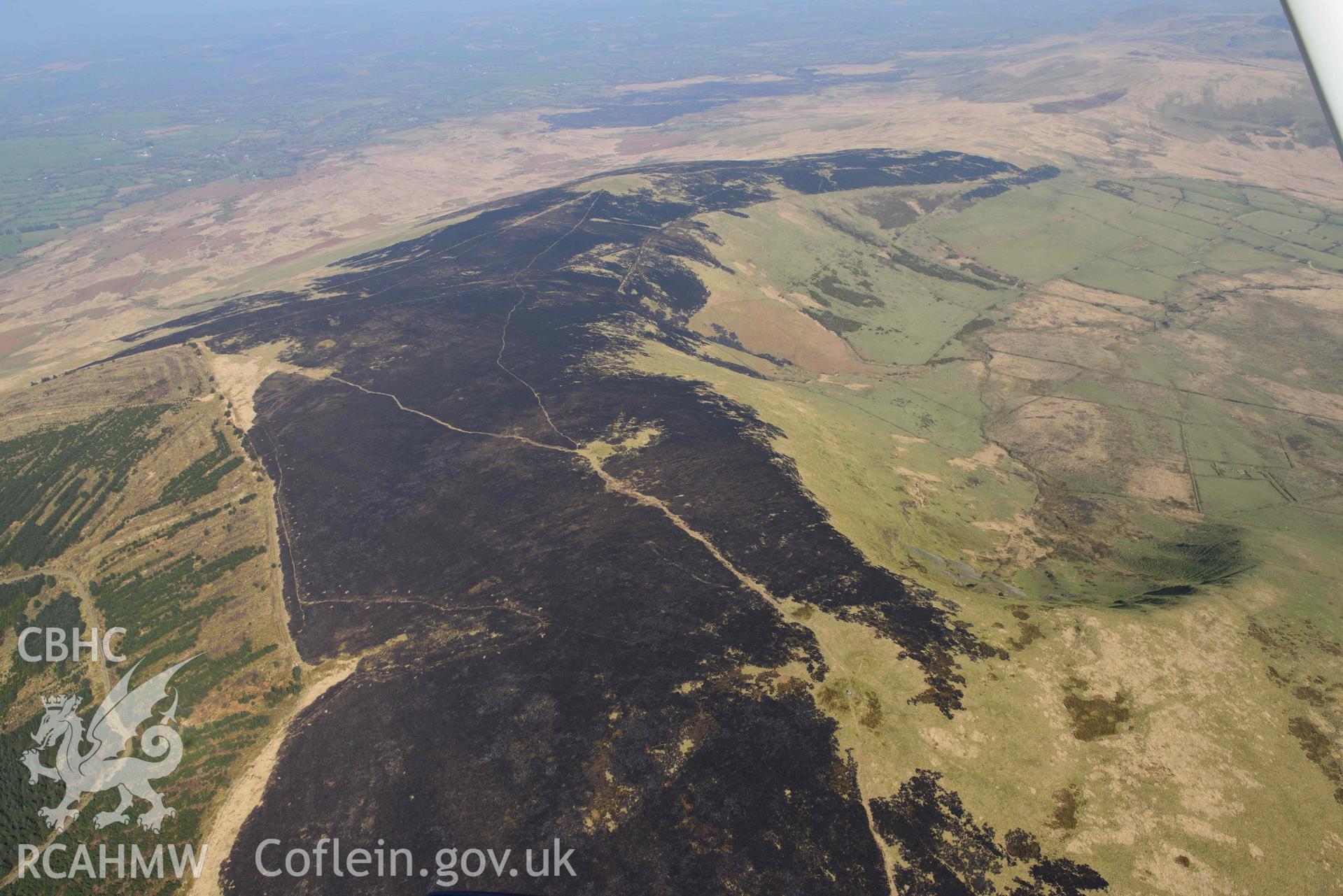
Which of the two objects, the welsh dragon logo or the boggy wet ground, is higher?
the welsh dragon logo

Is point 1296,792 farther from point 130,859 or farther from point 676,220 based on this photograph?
point 676,220

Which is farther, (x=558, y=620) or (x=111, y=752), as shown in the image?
(x=558, y=620)

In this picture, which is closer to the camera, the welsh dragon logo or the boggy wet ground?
the boggy wet ground

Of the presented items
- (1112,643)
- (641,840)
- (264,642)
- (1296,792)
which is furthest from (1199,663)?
(264,642)

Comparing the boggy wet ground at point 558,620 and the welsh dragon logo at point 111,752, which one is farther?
the welsh dragon logo at point 111,752
